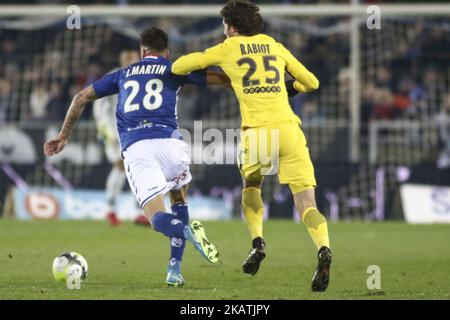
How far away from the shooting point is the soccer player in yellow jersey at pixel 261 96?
881 cm

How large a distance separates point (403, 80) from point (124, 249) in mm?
8650

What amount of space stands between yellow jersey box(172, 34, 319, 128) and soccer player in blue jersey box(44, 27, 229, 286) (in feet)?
0.55

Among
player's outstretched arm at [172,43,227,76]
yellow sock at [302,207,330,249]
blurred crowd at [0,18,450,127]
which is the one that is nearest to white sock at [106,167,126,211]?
blurred crowd at [0,18,450,127]

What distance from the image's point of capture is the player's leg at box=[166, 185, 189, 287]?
8.97m

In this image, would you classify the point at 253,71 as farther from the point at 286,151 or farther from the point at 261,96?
the point at 286,151

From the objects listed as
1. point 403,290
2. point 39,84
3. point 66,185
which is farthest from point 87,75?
point 403,290

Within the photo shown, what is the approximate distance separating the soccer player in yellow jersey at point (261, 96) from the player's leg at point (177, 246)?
569 mm

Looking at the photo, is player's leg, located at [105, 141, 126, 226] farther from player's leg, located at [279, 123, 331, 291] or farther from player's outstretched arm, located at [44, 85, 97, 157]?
player's leg, located at [279, 123, 331, 291]

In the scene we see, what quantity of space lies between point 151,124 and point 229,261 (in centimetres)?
293

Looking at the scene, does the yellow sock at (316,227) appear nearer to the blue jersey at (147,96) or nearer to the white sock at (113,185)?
the blue jersey at (147,96)

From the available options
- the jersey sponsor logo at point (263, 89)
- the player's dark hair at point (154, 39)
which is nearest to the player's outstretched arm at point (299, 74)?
the jersey sponsor logo at point (263, 89)

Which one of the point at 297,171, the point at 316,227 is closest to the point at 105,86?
the point at 297,171

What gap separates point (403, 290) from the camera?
8.69m
